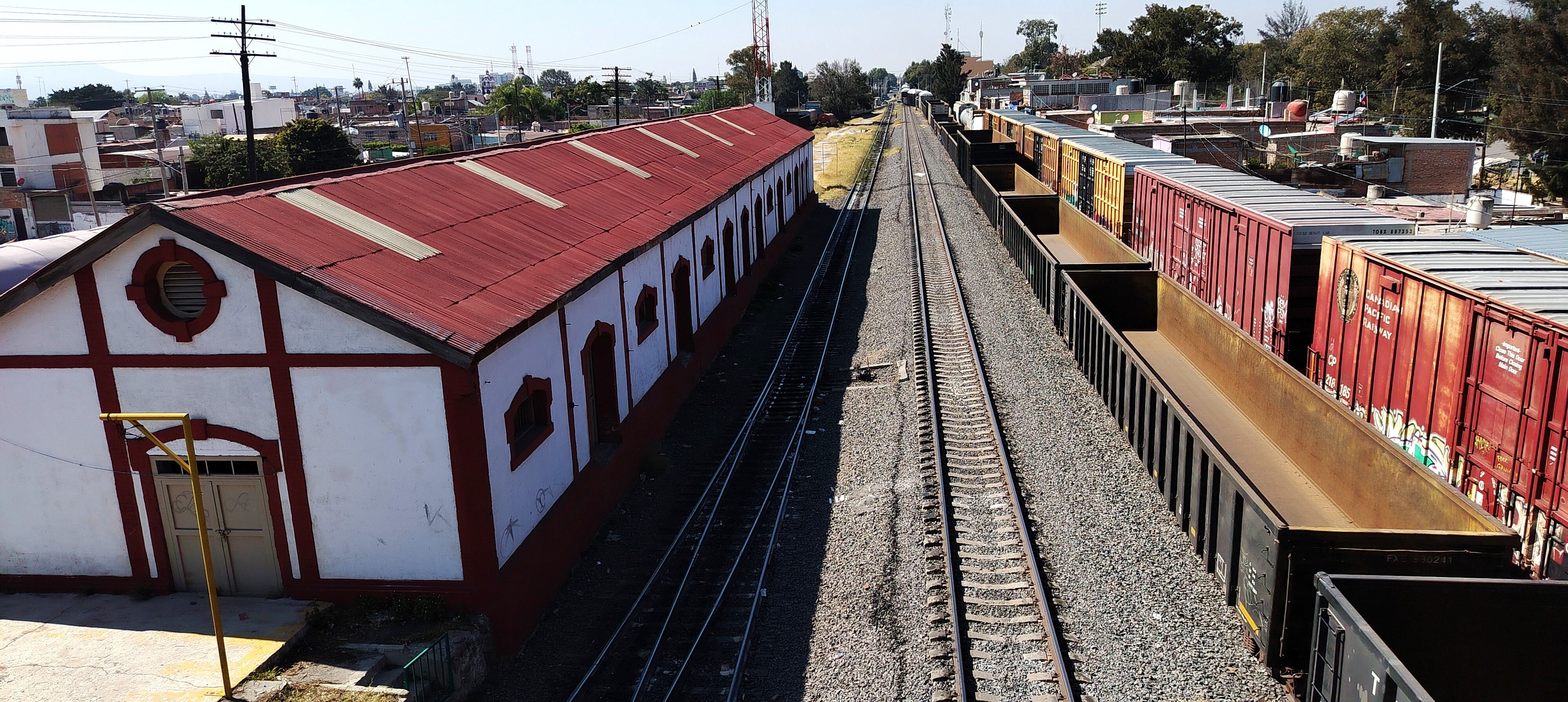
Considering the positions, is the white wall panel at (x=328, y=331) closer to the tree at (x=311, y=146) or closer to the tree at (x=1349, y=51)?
the tree at (x=311, y=146)

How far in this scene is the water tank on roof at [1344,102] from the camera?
186 feet

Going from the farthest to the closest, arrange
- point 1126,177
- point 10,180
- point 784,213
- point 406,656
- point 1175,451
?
point 10,180 < point 784,213 < point 1126,177 < point 1175,451 < point 406,656

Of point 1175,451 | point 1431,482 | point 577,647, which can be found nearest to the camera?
point 1431,482

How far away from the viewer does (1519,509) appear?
371 inches

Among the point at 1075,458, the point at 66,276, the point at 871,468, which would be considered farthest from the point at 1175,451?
the point at 66,276

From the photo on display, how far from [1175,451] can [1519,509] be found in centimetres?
343

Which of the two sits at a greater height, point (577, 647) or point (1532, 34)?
point (1532, 34)

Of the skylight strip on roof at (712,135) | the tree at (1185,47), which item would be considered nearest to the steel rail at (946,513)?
the skylight strip on roof at (712,135)

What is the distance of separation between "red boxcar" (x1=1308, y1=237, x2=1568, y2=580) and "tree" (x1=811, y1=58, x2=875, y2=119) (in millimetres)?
130744

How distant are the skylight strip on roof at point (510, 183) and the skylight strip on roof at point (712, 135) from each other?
15.9 meters

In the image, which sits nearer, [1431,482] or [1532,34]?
[1431,482]

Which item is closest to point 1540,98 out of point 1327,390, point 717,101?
point 1327,390

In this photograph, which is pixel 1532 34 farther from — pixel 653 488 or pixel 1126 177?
pixel 653 488

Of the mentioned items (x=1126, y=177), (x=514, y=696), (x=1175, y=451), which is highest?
(x=1126, y=177)
